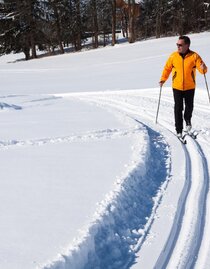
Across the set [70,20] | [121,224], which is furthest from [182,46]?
[70,20]

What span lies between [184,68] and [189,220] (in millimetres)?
4383

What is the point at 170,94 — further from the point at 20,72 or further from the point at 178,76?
the point at 20,72

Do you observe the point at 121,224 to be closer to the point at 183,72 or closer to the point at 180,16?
the point at 183,72

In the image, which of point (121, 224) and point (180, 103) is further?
point (180, 103)

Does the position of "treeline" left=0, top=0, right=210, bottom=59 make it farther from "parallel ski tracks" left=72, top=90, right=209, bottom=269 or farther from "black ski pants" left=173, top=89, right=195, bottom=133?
"parallel ski tracks" left=72, top=90, right=209, bottom=269

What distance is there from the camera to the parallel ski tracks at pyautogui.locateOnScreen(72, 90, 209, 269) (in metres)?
3.65

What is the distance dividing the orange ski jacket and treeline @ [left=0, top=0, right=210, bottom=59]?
3596cm

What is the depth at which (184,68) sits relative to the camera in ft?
26.7

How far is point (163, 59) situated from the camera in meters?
27.0

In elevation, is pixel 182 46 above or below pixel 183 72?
above

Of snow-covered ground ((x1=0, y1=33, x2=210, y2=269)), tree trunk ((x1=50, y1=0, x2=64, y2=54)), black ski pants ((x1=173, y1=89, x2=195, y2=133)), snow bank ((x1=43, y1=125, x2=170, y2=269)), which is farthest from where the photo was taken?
tree trunk ((x1=50, y1=0, x2=64, y2=54))

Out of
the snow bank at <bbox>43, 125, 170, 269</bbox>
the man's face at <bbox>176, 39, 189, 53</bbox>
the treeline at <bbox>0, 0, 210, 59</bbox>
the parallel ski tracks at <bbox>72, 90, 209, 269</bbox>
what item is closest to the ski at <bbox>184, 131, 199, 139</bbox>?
the parallel ski tracks at <bbox>72, 90, 209, 269</bbox>

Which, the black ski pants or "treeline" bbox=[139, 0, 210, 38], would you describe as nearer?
the black ski pants

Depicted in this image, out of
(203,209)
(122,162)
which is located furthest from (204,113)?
(203,209)
